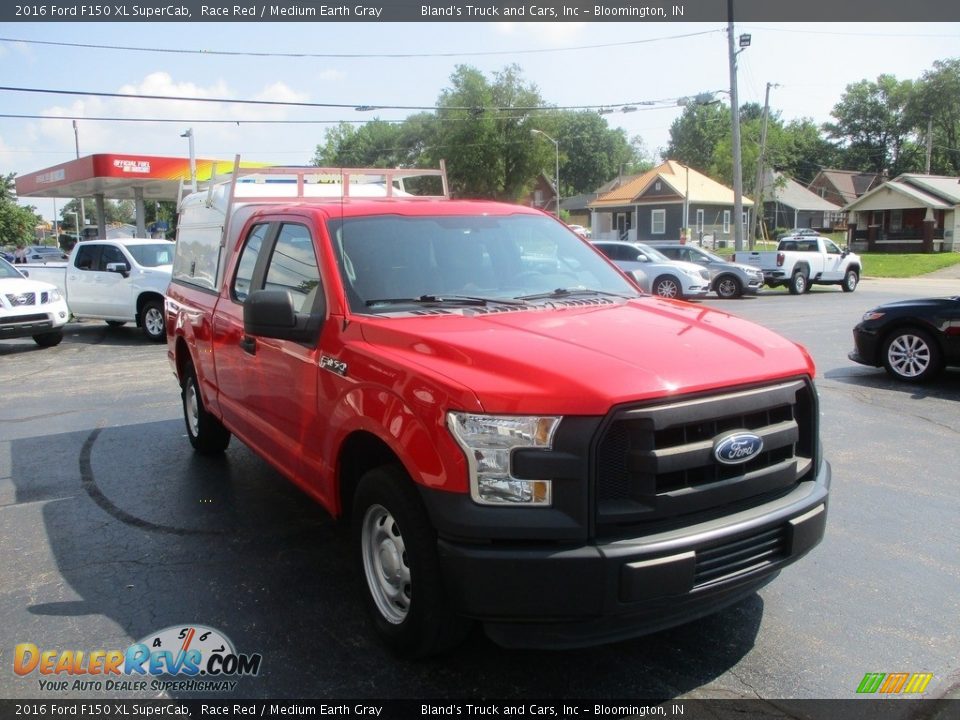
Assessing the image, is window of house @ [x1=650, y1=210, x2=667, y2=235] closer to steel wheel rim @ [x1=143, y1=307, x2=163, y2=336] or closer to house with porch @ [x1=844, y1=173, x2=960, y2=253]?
house with porch @ [x1=844, y1=173, x2=960, y2=253]

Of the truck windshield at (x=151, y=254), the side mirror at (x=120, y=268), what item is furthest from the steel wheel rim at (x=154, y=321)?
the truck windshield at (x=151, y=254)

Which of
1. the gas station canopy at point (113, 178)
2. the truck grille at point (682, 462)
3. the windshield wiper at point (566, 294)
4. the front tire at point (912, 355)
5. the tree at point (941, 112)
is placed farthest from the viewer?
the tree at point (941, 112)

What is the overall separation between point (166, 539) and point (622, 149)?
10634cm

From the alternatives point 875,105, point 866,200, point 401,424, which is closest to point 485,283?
point 401,424

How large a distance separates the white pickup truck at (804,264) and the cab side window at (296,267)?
22532mm

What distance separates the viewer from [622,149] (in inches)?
4122

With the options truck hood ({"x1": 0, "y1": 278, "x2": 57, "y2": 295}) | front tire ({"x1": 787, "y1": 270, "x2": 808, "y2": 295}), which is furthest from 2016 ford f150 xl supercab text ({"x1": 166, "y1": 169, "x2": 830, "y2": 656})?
front tire ({"x1": 787, "y1": 270, "x2": 808, "y2": 295})

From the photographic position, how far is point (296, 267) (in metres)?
4.30

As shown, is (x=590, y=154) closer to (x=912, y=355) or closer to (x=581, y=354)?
(x=912, y=355)

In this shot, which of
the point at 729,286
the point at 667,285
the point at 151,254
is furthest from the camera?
the point at 729,286

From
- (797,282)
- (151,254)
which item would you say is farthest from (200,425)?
(797,282)

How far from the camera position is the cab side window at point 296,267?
4.08m

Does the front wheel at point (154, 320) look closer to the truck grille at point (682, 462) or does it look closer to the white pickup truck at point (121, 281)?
the white pickup truck at point (121, 281)

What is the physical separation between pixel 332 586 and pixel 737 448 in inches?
88.2
